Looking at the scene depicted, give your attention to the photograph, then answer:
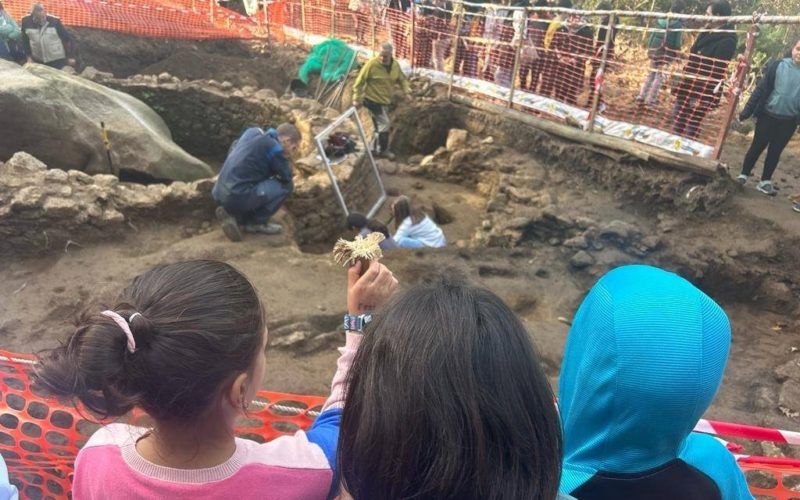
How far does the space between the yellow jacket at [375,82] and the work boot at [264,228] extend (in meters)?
4.00

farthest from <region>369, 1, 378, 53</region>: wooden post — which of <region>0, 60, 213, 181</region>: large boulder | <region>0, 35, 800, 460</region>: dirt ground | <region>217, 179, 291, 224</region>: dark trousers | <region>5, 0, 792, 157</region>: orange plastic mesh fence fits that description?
<region>217, 179, 291, 224</region>: dark trousers

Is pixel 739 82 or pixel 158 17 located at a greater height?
pixel 739 82

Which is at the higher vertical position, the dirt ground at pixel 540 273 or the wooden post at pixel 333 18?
the wooden post at pixel 333 18

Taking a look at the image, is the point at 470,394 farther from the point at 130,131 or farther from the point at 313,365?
the point at 130,131

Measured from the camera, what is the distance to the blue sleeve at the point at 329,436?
1216 mm

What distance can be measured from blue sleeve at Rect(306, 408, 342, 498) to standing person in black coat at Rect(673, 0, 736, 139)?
6.69m

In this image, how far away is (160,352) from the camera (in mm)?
1082

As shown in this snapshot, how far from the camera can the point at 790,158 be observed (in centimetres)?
829

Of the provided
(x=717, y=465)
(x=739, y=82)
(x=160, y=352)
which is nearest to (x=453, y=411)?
(x=160, y=352)

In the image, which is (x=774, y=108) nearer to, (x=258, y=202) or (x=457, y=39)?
(x=457, y=39)

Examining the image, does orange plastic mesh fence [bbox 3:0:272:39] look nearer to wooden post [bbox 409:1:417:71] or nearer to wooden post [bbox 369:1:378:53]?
wooden post [bbox 369:1:378:53]

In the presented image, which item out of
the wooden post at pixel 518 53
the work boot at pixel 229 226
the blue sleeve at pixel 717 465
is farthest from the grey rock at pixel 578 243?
the blue sleeve at pixel 717 465

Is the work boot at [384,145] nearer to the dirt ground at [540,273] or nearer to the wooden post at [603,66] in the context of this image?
the dirt ground at [540,273]

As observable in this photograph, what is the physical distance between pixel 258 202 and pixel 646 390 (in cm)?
504
